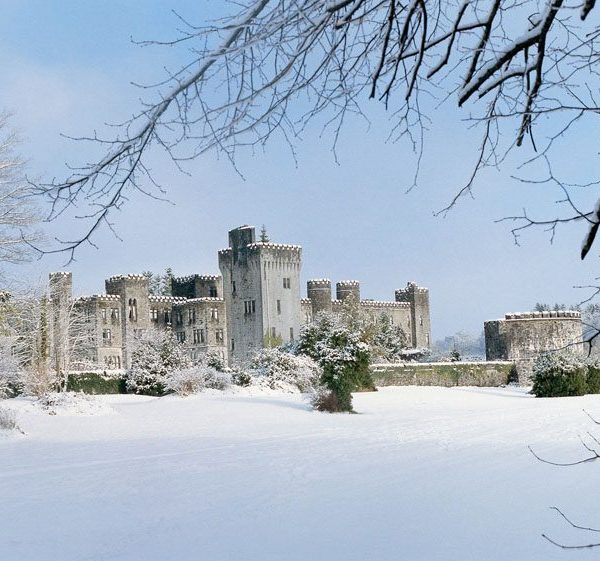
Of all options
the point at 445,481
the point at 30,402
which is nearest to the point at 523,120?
the point at 445,481

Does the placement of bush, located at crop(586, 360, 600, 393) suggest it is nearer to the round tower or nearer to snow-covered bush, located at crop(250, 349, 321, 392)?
snow-covered bush, located at crop(250, 349, 321, 392)

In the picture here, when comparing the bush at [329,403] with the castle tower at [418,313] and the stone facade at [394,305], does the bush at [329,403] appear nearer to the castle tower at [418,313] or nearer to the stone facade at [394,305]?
the stone facade at [394,305]

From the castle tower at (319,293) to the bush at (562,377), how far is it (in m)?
34.0

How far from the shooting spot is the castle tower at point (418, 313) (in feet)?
222

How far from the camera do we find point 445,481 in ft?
30.2

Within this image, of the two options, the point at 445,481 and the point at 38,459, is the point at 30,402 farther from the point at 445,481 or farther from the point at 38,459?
the point at 445,481

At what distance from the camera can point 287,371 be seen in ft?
100

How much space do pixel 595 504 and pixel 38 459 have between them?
8.04 m

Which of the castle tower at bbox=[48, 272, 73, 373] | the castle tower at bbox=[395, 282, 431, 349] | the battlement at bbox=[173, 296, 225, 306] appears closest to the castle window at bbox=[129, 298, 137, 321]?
the battlement at bbox=[173, 296, 225, 306]

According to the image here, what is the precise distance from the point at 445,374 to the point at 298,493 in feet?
101

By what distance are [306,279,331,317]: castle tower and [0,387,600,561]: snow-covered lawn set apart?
44.0 meters

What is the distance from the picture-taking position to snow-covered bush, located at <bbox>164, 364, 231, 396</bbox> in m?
26.9

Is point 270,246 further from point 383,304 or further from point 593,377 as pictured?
point 593,377

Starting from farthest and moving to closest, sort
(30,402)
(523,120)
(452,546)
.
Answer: (30,402) < (452,546) < (523,120)
